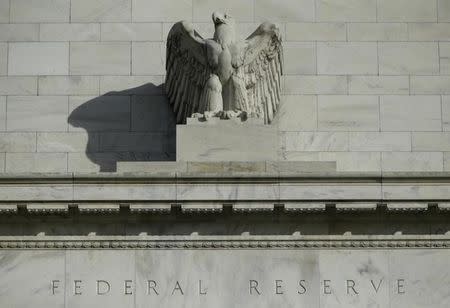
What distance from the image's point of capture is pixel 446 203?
28.4 metres

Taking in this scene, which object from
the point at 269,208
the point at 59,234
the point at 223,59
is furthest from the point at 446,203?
the point at 59,234

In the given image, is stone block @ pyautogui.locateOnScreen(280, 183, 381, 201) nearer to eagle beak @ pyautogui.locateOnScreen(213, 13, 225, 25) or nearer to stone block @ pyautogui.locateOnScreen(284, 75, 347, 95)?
eagle beak @ pyautogui.locateOnScreen(213, 13, 225, 25)

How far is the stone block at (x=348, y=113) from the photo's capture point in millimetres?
31750

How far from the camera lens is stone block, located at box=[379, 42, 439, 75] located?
106ft

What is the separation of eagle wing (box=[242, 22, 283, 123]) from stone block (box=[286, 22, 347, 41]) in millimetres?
1667

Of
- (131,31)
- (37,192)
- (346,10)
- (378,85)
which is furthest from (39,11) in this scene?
(378,85)

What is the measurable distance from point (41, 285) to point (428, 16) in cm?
983

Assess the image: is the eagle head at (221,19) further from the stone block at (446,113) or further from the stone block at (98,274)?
the stone block at (98,274)

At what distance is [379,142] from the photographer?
31672 mm

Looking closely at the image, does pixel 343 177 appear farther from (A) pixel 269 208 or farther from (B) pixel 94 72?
(B) pixel 94 72

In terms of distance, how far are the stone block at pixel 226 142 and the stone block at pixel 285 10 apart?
373 cm

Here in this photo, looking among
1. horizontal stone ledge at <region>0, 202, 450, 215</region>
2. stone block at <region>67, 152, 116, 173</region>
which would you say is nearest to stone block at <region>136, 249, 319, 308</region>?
horizontal stone ledge at <region>0, 202, 450, 215</region>

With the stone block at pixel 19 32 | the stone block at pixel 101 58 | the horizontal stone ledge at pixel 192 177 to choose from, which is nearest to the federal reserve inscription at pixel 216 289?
the horizontal stone ledge at pixel 192 177

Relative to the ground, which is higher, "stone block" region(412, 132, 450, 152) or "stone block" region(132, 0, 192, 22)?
"stone block" region(132, 0, 192, 22)
